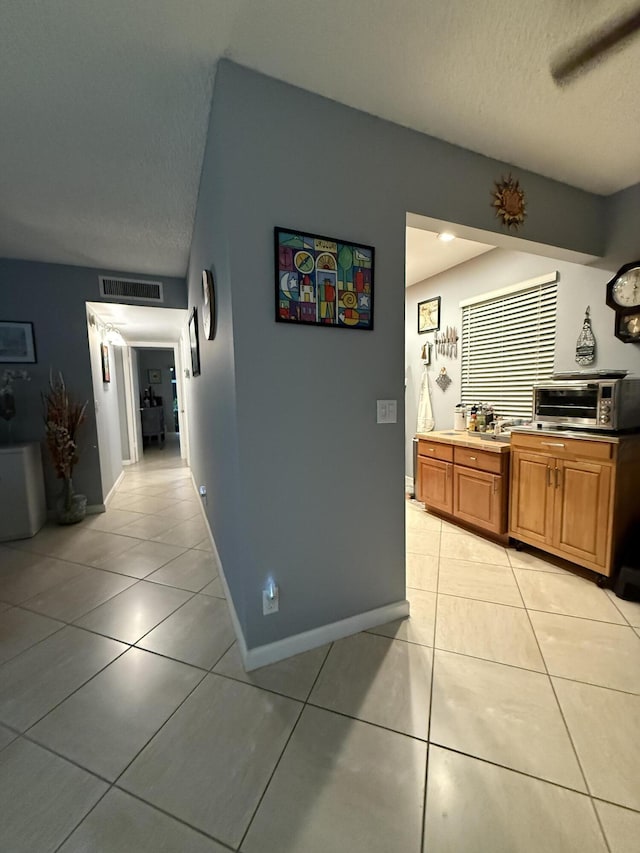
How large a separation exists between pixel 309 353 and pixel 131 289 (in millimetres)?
3059

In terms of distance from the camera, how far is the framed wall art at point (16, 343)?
318 cm

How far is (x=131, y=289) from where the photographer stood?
3549 millimetres

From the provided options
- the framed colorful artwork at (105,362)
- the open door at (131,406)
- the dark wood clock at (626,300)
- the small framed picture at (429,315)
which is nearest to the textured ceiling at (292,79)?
the dark wood clock at (626,300)

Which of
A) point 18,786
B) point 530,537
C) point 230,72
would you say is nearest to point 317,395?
point 230,72

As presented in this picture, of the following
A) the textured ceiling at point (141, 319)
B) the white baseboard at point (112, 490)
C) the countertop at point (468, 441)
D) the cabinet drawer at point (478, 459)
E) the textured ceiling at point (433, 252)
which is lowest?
the white baseboard at point (112, 490)

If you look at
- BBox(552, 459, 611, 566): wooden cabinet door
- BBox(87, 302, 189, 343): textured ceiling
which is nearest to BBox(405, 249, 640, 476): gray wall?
BBox(552, 459, 611, 566): wooden cabinet door

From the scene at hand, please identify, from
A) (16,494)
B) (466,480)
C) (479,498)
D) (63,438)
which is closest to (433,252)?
(466,480)

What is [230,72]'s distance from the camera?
4.20ft

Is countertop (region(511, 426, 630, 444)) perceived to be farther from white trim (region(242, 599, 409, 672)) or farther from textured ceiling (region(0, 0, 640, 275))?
textured ceiling (region(0, 0, 640, 275))

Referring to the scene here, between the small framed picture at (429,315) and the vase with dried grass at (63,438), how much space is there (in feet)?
12.3

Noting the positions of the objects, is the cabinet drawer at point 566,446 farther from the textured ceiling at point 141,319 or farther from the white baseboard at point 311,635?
the textured ceiling at point 141,319

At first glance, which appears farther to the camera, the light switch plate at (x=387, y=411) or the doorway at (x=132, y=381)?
the doorway at (x=132, y=381)

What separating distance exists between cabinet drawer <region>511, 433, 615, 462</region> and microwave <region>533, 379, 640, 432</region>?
0.11 metres

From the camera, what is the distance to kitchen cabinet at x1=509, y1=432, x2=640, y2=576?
1986 mm
